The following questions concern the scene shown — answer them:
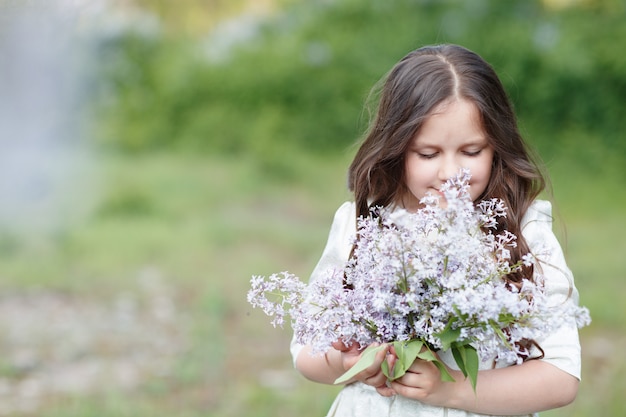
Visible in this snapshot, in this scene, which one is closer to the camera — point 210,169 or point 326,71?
point 210,169

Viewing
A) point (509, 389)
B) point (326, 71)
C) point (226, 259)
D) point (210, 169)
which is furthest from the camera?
point (326, 71)

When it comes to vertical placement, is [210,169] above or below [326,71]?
below

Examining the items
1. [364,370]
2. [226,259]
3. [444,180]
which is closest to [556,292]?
[444,180]

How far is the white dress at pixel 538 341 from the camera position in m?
1.77

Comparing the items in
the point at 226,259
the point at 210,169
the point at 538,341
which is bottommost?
the point at 538,341

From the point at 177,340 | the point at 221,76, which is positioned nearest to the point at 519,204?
the point at 177,340

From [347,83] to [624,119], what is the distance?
270cm

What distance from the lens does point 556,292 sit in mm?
1793

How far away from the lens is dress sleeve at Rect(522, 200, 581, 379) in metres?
1.77

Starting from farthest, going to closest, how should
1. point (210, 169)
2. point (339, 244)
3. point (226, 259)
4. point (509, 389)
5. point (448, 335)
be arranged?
point (210, 169), point (226, 259), point (339, 244), point (509, 389), point (448, 335)

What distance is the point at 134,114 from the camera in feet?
33.3

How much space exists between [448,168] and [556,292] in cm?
32

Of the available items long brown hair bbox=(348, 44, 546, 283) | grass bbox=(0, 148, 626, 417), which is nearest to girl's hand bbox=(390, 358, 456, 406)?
long brown hair bbox=(348, 44, 546, 283)

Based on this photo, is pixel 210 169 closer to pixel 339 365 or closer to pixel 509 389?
pixel 339 365
